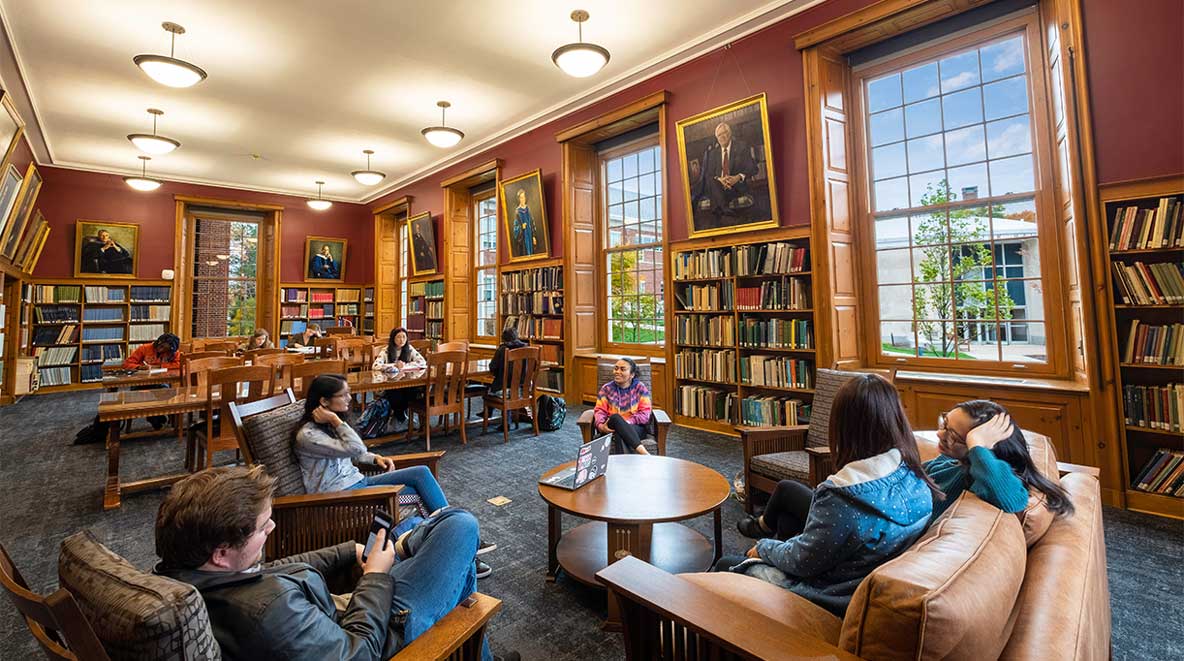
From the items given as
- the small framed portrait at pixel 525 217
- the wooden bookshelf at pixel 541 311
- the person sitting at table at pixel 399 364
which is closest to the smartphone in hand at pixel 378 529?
the person sitting at table at pixel 399 364

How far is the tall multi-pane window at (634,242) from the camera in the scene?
6004 mm

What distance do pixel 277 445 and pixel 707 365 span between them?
3875 millimetres

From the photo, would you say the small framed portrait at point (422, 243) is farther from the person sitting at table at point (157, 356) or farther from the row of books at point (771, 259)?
the row of books at point (771, 259)

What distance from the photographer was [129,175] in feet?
29.6

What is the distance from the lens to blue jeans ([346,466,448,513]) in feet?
7.42

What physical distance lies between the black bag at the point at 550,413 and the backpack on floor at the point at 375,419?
5.05ft

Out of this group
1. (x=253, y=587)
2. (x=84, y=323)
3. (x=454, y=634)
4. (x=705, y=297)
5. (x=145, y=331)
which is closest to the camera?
(x=253, y=587)

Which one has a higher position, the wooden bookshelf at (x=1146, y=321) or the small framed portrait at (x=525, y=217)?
the small framed portrait at (x=525, y=217)

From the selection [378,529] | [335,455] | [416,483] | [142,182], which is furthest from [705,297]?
[142,182]

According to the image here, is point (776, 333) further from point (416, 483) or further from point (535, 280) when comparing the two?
point (535, 280)

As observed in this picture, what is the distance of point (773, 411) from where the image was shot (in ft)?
14.9

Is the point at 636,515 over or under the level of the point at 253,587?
under

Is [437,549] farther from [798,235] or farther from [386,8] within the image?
[386,8]

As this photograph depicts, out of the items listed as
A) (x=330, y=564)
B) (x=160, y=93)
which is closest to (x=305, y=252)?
(x=160, y=93)
